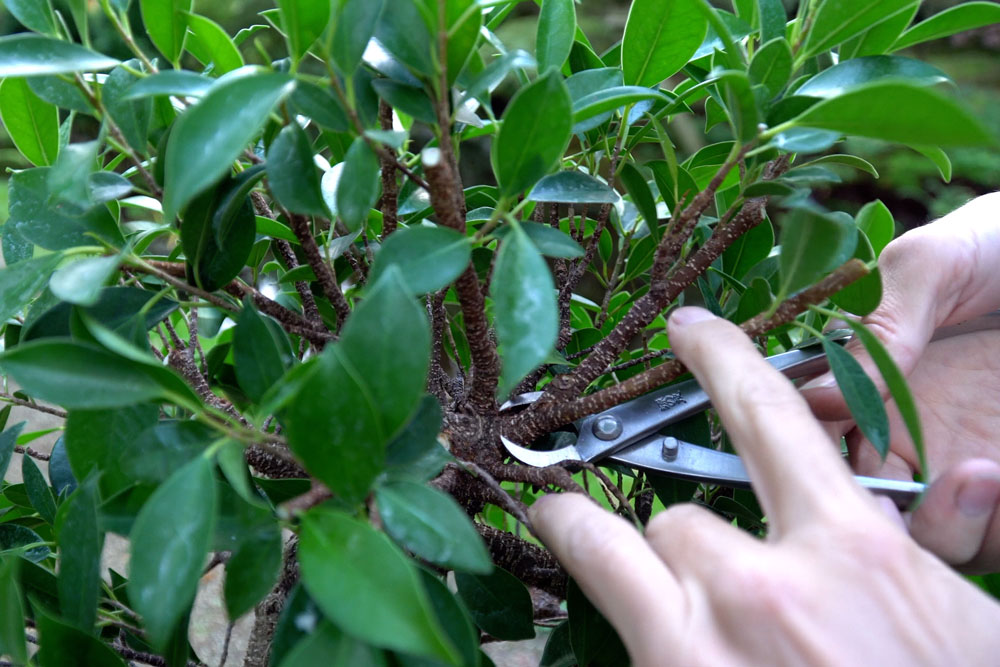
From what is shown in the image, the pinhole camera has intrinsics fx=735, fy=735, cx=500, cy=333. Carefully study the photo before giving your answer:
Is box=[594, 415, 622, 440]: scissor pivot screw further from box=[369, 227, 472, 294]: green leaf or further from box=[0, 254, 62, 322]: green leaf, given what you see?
box=[0, 254, 62, 322]: green leaf

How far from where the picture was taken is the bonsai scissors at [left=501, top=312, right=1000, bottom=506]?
48 centimetres

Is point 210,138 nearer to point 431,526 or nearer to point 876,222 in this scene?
point 431,526

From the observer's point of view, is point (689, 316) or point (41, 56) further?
point (689, 316)

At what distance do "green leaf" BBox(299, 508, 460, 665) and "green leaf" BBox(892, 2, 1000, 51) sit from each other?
350 mm

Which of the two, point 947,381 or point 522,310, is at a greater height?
point 522,310

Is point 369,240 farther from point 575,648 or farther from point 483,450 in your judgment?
point 575,648

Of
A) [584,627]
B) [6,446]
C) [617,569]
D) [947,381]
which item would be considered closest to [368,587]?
[617,569]

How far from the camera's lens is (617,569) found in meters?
0.33

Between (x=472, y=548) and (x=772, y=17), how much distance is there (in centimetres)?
34

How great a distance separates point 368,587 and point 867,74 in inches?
13.3

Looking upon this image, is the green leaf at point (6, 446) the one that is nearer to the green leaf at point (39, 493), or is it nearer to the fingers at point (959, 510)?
the green leaf at point (39, 493)

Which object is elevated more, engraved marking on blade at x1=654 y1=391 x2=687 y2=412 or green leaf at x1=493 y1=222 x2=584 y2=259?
green leaf at x1=493 y1=222 x2=584 y2=259

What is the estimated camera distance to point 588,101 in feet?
1.26

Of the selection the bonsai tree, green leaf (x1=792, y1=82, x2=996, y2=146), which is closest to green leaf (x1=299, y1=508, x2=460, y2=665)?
the bonsai tree
